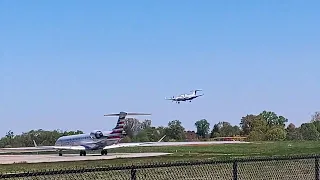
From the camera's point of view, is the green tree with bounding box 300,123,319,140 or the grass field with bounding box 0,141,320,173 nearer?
the grass field with bounding box 0,141,320,173

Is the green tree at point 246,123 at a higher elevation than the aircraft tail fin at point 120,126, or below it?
higher

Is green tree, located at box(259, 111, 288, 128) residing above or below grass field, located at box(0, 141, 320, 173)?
above

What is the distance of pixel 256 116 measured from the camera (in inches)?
6604

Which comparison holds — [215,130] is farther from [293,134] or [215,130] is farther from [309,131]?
[309,131]

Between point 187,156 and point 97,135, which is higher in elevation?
point 97,135

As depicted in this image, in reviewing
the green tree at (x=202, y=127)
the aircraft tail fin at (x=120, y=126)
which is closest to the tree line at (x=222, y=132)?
the green tree at (x=202, y=127)

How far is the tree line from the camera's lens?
132000mm

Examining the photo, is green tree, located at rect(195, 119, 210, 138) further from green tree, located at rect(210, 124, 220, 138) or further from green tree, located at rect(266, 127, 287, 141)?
green tree, located at rect(266, 127, 287, 141)

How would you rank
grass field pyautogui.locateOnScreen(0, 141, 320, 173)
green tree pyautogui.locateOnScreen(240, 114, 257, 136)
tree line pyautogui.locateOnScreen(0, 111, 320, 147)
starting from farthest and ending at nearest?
1. green tree pyautogui.locateOnScreen(240, 114, 257, 136)
2. tree line pyautogui.locateOnScreen(0, 111, 320, 147)
3. grass field pyautogui.locateOnScreen(0, 141, 320, 173)

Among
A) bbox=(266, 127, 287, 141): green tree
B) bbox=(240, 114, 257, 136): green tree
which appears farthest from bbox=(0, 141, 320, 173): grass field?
bbox=(240, 114, 257, 136): green tree

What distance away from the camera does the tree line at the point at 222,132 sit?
5197 inches

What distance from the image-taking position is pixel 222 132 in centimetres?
17050

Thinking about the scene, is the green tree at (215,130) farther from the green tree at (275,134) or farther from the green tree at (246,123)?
the green tree at (275,134)

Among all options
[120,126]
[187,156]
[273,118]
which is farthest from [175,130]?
[187,156]
